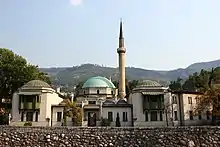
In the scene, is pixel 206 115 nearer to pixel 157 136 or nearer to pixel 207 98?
pixel 207 98

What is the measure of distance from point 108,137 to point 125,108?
24412 mm

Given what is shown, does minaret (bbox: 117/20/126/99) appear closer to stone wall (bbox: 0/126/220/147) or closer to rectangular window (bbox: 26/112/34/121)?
rectangular window (bbox: 26/112/34/121)

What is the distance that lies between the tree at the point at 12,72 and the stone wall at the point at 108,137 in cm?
2822

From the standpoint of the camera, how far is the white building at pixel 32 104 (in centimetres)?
4266

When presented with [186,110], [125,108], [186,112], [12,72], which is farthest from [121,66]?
[12,72]

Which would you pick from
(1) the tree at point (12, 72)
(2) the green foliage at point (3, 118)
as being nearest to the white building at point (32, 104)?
(2) the green foliage at point (3, 118)

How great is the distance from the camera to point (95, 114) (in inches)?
1789

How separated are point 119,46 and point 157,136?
127 feet

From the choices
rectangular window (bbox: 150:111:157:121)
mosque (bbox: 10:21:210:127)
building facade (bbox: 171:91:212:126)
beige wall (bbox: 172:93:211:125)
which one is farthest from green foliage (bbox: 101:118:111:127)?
beige wall (bbox: 172:93:211:125)

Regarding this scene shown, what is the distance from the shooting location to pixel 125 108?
147 ft

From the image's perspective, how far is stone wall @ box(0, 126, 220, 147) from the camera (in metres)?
20.0

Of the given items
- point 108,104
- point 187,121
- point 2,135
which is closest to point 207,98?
point 187,121

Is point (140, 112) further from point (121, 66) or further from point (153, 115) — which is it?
point (121, 66)

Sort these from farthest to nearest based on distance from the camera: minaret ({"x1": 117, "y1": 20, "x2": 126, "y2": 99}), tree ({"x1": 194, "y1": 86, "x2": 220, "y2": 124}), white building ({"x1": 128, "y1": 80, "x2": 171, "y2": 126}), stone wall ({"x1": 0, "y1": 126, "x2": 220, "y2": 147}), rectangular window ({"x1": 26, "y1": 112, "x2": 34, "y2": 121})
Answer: minaret ({"x1": 117, "y1": 20, "x2": 126, "y2": 99}) → white building ({"x1": 128, "y1": 80, "x2": 171, "y2": 126}) → rectangular window ({"x1": 26, "y1": 112, "x2": 34, "y2": 121}) → tree ({"x1": 194, "y1": 86, "x2": 220, "y2": 124}) → stone wall ({"x1": 0, "y1": 126, "x2": 220, "y2": 147})
